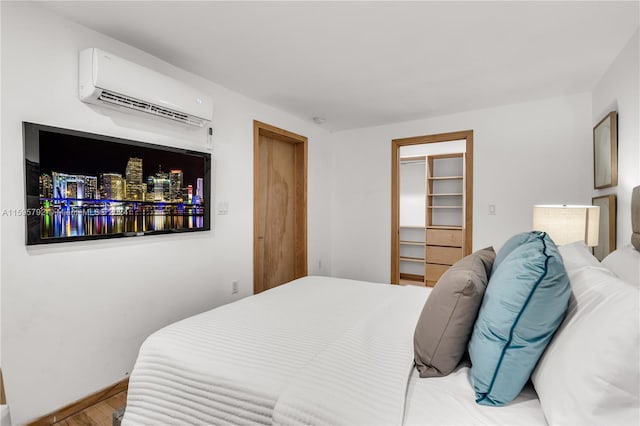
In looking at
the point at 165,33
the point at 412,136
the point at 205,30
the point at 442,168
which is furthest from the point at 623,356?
the point at 442,168

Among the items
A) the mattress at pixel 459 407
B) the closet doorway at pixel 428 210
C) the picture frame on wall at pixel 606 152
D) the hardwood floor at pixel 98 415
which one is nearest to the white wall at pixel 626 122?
the picture frame on wall at pixel 606 152

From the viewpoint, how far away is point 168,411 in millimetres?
1351

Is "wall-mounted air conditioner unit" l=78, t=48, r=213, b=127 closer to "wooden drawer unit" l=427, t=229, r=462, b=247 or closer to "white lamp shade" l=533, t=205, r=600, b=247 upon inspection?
"white lamp shade" l=533, t=205, r=600, b=247

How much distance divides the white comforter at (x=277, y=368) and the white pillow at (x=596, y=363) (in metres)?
0.45

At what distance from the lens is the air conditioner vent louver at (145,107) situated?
206 centimetres

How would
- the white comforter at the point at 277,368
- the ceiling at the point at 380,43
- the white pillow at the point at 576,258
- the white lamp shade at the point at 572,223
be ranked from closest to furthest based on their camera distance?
the white comforter at the point at 277,368 → the white pillow at the point at 576,258 → the ceiling at the point at 380,43 → the white lamp shade at the point at 572,223

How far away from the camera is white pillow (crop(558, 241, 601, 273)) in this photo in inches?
51.7

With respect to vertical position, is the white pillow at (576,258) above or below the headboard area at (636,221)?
below

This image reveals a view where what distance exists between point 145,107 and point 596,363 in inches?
105

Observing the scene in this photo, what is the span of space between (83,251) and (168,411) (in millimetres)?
1274

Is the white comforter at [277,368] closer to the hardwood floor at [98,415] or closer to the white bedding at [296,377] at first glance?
the white bedding at [296,377]

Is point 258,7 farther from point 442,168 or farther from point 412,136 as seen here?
point 442,168

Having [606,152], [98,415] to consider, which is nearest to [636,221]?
[606,152]

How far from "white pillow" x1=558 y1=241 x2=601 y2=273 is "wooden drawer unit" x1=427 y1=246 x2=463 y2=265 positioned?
10.9 ft
